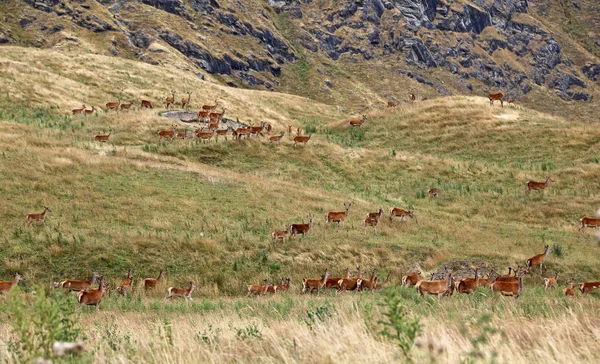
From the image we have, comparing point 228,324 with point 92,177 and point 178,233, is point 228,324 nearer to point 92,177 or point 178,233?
point 178,233

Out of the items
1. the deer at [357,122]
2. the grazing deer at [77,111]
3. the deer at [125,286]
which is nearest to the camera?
the deer at [125,286]

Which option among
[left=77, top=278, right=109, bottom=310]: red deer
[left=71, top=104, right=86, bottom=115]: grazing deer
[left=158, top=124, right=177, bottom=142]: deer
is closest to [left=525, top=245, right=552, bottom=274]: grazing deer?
[left=77, top=278, right=109, bottom=310]: red deer

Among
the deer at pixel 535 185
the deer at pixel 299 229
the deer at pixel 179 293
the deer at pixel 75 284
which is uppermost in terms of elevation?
the deer at pixel 535 185

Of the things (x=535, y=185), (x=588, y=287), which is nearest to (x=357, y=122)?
(x=535, y=185)

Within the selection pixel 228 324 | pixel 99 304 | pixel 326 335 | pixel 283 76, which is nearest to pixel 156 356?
pixel 326 335

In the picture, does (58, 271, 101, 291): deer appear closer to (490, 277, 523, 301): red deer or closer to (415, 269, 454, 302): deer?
(415, 269, 454, 302): deer

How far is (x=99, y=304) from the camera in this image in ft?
47.5

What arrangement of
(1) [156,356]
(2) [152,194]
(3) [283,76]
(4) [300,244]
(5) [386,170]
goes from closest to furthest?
(1) [156,356] < (4) [300,244] < (2) [152,194] < (5) [386,170] < (3) [283,76]

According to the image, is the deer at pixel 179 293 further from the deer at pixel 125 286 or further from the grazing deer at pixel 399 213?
the grazing deer at pixel 399 213

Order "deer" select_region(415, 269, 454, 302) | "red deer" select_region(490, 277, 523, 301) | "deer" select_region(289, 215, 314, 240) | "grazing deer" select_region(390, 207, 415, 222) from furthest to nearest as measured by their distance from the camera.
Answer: "grazing deer" select_region(390, 207, 415, 222) → "deer" select_region(289, 215, 314, 240) → "deer" select_region(415, 269, 454, 302) → "red deer" select_region(490, 277, 523, 301)

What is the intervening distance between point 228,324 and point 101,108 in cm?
4850

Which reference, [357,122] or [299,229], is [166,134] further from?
[357,122]

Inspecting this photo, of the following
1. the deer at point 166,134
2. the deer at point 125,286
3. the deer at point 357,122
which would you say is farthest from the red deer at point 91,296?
the deer at point 357,122

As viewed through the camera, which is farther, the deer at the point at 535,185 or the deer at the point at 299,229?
the deer at the point at 535,185
